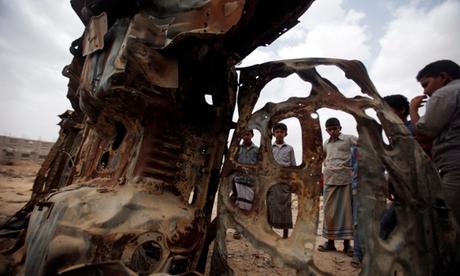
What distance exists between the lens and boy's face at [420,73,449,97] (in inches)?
85.8

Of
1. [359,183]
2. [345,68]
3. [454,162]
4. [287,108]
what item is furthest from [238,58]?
[454,162]

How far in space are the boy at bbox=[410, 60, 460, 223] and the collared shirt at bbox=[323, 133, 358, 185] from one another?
6.94ft

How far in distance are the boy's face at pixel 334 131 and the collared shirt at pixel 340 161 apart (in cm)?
7

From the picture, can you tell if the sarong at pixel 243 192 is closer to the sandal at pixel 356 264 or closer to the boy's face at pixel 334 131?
the boy's face at pixel 334 131

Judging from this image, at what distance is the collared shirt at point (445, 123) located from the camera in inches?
77.7

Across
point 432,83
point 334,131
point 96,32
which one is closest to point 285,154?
point 334,131

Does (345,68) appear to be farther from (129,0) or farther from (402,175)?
(129,0)

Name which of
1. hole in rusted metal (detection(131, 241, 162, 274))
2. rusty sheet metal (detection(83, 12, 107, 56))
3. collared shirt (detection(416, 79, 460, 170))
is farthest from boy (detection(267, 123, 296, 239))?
rusty sheet metal (detection(83, 12, 107, 56))

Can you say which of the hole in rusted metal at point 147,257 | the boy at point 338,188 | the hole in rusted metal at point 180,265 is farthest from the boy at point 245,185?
the hole in rusted metal at point 180,265

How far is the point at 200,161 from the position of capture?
2.48 m

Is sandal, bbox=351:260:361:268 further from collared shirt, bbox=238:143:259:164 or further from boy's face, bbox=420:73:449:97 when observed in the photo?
boy's face, bbox=420:73:449:97

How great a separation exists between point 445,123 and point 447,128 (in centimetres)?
5

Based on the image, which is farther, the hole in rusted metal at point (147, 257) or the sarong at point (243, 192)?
the sarong at point (243, 192)

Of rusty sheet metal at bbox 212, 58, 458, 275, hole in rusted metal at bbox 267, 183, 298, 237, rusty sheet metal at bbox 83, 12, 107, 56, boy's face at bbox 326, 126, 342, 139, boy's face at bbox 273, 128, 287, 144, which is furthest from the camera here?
boy's face at bbox 273, 128, 287, 144
